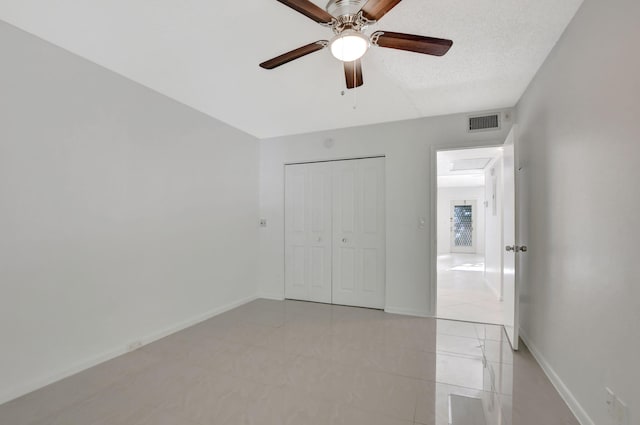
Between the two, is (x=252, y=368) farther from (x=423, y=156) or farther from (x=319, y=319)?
(x=423, y=156)

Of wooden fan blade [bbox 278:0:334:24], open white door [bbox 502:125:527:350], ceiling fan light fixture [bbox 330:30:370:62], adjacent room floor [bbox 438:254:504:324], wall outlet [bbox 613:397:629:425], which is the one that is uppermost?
wooden fan blade [bbox 278:0:334:24]

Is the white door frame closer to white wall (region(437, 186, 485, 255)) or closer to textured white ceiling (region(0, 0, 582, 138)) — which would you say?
textured white ceiling (region(0, 0, 582, 138))

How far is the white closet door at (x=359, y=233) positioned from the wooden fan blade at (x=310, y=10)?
2.55m

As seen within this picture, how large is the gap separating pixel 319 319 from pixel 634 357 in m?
2.78

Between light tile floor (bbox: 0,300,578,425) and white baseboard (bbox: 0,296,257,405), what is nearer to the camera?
light tile floor (bbox: 0,300,578,425)

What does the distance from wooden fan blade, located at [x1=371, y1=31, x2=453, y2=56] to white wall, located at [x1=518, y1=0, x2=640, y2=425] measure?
807mm

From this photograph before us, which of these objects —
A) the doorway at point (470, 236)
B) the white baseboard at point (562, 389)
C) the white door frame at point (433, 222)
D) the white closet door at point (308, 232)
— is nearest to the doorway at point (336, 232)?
the white closet door at point (308, 232)

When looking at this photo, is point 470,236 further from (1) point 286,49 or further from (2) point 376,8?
(2) point 376,8

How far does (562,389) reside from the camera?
2010 millimetres

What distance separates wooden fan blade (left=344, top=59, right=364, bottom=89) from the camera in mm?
1905

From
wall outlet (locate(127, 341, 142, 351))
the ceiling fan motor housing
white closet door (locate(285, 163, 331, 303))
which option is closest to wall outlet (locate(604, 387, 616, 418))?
→ the ceiling fan motor housing

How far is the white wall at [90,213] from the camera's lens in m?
2.02

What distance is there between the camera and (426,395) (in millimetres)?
2035

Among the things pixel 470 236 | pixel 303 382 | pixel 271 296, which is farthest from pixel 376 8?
pixel 470 236
